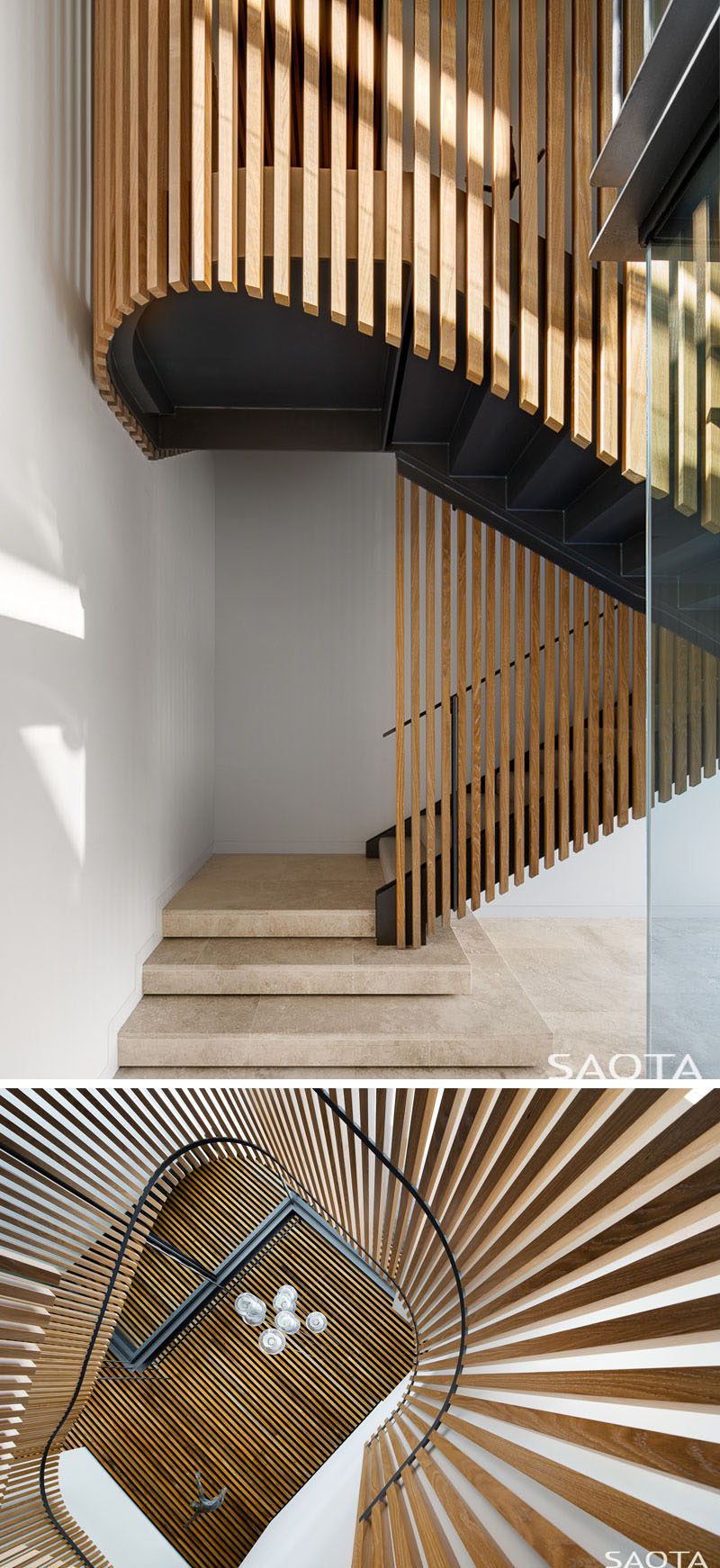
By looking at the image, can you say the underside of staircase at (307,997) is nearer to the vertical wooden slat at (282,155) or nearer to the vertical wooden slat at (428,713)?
the vertical wooden slat at (428,713)

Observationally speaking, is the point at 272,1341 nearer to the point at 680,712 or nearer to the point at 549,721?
the point at 680,712

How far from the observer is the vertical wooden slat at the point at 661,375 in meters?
1.30

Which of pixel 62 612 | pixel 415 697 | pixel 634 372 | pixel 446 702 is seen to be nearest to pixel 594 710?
pixel 446 702

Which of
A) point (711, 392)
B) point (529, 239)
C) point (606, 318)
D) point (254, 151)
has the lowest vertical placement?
point (711, 392)

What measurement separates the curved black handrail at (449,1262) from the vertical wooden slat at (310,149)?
7.80ft

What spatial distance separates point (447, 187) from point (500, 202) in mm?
166

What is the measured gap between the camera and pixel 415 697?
171 inches

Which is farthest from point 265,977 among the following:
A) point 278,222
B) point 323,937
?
point 278,222

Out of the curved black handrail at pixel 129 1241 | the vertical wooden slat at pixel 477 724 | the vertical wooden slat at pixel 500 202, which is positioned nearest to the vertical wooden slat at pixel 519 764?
the vertical wooden slat at pixel 477 724

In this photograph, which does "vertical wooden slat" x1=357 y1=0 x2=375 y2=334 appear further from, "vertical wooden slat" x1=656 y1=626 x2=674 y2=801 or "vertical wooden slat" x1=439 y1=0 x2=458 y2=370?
"vertical wooden slat" x1=656 y1=626 x2=674 y2=801

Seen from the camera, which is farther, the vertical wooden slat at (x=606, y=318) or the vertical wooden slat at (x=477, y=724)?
the vertical wooden slat at (x=477, y=724)

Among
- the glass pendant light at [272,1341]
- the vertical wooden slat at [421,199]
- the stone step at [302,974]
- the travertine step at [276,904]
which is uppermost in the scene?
the vertical wooden slat at [421,199]

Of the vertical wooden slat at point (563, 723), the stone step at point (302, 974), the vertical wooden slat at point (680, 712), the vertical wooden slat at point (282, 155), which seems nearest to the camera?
the vertical wooden slat at point (680, 712)

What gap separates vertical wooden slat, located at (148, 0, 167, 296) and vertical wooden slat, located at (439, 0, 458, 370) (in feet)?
2.79
